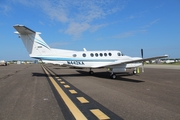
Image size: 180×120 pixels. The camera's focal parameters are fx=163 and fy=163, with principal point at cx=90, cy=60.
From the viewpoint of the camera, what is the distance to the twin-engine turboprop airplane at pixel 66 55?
47.3ft

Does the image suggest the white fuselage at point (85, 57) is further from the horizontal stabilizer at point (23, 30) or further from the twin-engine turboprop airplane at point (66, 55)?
the horizontal stabilizer at point (23, 30)

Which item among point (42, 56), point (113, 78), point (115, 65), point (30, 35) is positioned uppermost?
point (30, 35)

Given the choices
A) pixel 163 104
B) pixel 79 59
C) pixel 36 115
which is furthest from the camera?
pixel 79 59

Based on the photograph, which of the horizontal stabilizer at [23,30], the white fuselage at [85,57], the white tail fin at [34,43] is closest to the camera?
the horizontal stabilizer at [23,30]

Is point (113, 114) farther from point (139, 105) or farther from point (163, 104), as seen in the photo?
point (163, 104)

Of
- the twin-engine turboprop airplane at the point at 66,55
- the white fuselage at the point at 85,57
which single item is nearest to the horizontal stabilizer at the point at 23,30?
the twin-engine turboprop airplane at the point at 66,55

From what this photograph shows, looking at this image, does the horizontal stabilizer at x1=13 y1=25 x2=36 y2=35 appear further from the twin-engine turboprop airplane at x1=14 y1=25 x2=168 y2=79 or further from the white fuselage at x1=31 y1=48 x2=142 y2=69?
the white fuselage at x1=31 y1=48 x2=142 y2=69

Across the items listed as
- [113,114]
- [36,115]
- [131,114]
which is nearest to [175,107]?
[131,114]

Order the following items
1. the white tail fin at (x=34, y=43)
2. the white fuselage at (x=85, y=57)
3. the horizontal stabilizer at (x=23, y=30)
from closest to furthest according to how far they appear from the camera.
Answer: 1. the horizontal stabilizer at (x=23, y=30)
2. the white tail fin at (x=34, y=43)
3. the white fuselage at (x=85, y=57)

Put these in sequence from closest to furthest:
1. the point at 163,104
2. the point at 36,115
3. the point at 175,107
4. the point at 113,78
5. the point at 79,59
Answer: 1. the point at 36,115
2. the point at 175,107
3. the point at 163,104
4. the point at 113,78
5. the point at 79,59

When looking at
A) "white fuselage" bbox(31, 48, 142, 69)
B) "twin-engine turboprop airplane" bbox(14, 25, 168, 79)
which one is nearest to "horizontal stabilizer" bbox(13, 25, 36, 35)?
"twin-engine turboprop airplane" bbox(14, 25, 168, 79)

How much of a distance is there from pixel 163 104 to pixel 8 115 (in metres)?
4.97

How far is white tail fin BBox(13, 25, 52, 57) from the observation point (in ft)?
47.2

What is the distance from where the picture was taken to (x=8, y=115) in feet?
14.9
